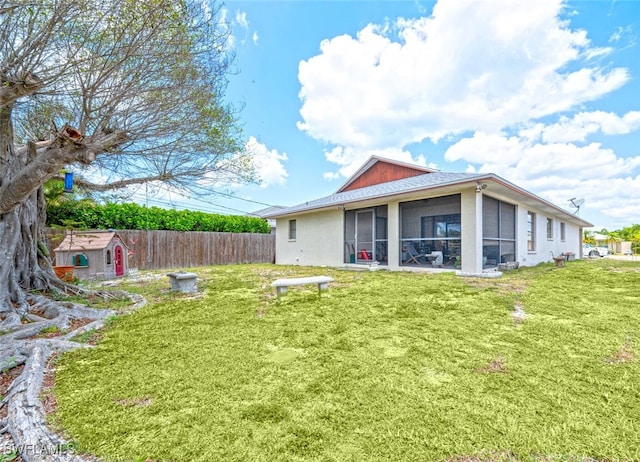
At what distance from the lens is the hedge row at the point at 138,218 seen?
10.8m

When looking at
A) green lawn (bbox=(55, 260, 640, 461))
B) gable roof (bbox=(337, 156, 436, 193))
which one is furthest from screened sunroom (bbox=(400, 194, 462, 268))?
gable roof (bbox=(337, 156, 436, 193))

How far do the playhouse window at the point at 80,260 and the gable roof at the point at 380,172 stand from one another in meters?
14.1

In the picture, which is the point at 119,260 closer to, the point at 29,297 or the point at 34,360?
the point at 29,297

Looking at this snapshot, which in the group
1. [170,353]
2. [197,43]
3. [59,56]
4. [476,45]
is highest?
[476,45]

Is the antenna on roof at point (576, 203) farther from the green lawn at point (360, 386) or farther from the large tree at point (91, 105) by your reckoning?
the large tree at point (91, 105)

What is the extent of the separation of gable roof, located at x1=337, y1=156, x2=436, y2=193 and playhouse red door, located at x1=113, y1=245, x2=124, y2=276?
1320 cm

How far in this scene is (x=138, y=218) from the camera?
42.4ft

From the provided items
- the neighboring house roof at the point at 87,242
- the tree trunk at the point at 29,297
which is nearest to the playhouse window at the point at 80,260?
the neighboring house roof at the point at 87,242

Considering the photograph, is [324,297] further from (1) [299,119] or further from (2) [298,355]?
(1) [299,119]

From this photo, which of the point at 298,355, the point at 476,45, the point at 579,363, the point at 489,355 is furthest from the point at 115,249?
the point at 476,45

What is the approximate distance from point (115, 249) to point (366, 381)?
10345mm

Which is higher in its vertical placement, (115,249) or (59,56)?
(59,56)

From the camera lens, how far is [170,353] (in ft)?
9.80

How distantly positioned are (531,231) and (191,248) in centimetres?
1518
